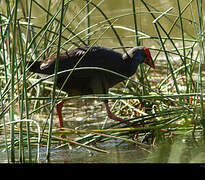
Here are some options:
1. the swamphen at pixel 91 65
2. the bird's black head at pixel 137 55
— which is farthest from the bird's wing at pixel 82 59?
the bird's black head at pixel 137 55

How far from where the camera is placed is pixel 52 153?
11.0 ft

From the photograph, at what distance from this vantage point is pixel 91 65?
12.6 ft

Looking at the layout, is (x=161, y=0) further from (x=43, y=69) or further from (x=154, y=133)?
(x=154, y=133)

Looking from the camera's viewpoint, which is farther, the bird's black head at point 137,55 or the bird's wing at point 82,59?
the bird's black head at point 137,55

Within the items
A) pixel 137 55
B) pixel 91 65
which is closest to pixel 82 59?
pixel 91 65

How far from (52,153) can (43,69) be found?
0.81 m

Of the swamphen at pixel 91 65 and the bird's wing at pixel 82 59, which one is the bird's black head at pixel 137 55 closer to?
the swamphen at pixel 91 65

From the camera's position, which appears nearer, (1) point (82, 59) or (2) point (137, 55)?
(1) point (82, 59)

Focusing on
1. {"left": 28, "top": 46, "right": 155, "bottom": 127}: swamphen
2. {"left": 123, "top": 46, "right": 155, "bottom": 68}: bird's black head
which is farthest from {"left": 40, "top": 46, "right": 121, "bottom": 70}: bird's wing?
{"left": 123, "top": 46, "right": 155, "bottom": 68}: bird's black head

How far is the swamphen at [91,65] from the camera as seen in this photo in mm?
3848

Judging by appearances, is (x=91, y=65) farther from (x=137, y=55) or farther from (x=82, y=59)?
(x=137, y=55)

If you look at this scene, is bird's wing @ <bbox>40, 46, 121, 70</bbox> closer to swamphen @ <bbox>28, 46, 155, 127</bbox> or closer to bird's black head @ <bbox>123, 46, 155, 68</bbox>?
swamphen @ <bbox>28, 46, 155, 127</bbox>

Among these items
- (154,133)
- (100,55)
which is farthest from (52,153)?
(100,55)

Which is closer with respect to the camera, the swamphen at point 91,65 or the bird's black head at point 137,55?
the swamphen at point 91,65
